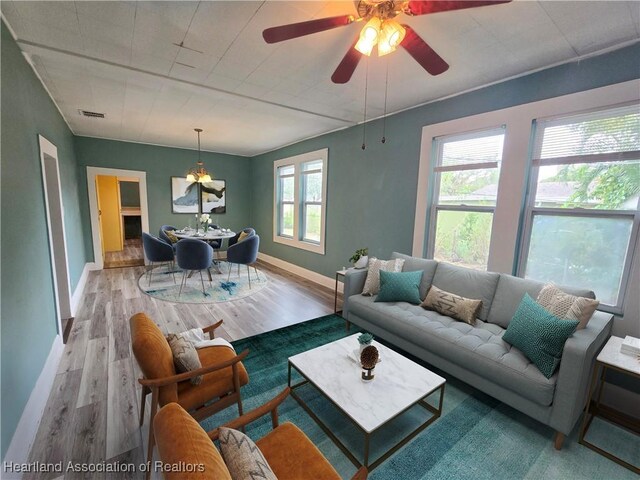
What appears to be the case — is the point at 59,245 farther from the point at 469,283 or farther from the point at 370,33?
the point at 469,283

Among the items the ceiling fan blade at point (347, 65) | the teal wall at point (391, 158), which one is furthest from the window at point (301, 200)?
the ceiling fan blade at point (347, 65)

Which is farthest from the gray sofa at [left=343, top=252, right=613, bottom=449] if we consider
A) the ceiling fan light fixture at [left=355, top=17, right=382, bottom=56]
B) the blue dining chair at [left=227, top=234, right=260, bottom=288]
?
the blue dining chair at [left=227, top=234, right=260, bottom=288]

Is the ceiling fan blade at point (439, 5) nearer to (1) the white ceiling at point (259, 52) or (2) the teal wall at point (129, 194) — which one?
(1) the white ceiling at point (259, 52)

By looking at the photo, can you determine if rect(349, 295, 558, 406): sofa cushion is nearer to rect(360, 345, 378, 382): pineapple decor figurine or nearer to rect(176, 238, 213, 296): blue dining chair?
rect(360, 345, 378, 382): pineapple decor figurine

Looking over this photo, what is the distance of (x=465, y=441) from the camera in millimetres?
1737

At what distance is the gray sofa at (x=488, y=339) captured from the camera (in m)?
1.67

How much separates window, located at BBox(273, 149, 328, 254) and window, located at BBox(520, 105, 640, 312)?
9.83 feet

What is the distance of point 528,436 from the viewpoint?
180cm

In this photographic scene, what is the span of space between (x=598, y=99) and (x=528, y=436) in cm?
247

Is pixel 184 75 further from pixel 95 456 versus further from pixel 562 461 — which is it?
pixel 562 461

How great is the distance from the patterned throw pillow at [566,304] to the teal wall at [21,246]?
336 centimetres

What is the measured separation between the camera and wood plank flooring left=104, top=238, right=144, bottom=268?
5980mm

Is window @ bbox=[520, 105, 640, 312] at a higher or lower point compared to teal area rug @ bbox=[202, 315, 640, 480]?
higher

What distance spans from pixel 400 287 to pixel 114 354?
9.20ft
